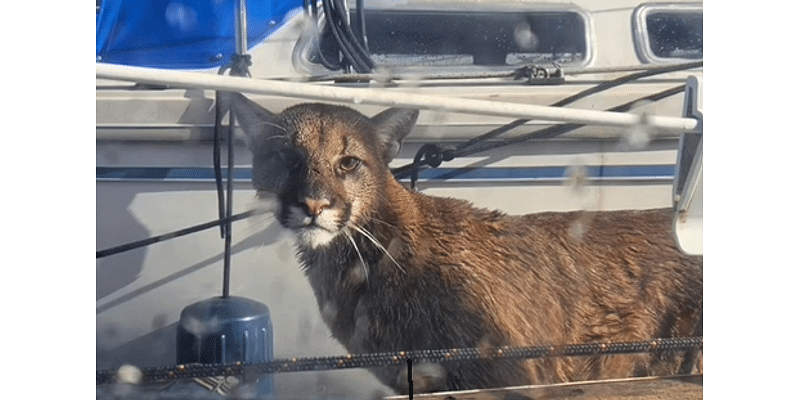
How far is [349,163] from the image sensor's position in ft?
6.89

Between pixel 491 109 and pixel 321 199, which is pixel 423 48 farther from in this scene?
pixel 321 199

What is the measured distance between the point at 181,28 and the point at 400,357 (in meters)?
0.92

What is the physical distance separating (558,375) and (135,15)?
1.35m

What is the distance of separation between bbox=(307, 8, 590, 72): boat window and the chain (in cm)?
69

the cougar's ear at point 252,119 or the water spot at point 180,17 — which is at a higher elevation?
the water spot at point 180,17

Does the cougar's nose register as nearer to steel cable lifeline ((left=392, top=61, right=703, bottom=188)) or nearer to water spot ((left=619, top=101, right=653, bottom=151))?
steel cable lifeline ((left=392, top=61, right=703, bottom=188))

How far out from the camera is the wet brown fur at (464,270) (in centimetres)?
209

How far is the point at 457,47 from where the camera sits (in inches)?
86.5

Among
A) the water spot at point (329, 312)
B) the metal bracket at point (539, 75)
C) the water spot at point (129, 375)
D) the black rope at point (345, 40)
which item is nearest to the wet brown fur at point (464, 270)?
the water spot at point (329, 312)

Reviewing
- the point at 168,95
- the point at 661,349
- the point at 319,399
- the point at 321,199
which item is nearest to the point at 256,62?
the point at 168,95

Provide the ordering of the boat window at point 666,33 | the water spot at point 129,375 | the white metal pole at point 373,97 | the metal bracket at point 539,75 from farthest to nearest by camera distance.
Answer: the boat window at point 666,33 → the metal bracket at point 539,75 → the water spot at point 129,375 → the white metal pole at point 373,97

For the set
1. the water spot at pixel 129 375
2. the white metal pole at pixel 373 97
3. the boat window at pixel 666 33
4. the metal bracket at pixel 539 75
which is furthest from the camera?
the boat window at pixel 666 33

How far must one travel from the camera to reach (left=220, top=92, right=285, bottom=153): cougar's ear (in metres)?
2.02

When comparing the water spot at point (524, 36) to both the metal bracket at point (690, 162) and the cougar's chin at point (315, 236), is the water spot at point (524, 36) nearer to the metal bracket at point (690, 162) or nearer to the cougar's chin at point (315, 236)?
the metal bracket at point (690, 162)
